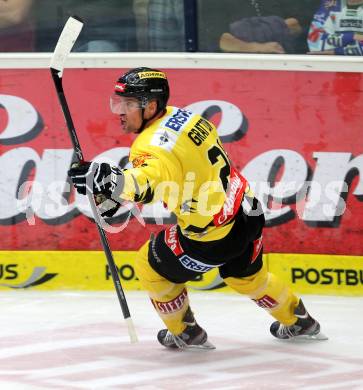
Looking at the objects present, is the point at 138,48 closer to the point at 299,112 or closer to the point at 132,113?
the point at 299,112

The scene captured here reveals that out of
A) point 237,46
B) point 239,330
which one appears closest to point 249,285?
point 239,330

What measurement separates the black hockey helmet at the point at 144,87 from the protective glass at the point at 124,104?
0.02m

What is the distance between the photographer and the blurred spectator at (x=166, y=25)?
6.47m

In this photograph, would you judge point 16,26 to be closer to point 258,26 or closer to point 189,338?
point 258,26

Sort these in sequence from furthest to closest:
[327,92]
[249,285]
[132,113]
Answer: [327,92], [249,285], [132,113]

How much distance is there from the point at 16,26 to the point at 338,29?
6.03ft

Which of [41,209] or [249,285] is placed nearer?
[249,285]

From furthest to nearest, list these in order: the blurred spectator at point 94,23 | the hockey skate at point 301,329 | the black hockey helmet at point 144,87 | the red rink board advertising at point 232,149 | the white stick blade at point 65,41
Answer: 1. the blurred spectator at point 94,23
2. the red rink board advertising at point 232,149
3. the hockey skate at point 301,329
4. the white stick blade at point 65,41
5. the black hockey helmet at point 144,87

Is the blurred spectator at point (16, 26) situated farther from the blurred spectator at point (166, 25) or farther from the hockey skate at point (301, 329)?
the hockey skate at point (301, 329)

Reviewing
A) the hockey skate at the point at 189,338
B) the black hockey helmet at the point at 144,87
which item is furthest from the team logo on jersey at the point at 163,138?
the hockey skate at the point at 189,338

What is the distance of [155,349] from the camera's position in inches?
207

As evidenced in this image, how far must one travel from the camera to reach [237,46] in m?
6.45

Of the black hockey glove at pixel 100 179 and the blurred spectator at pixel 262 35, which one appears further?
the blurred spectator at pixel 262 35

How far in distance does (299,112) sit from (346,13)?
619mm
